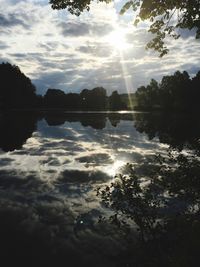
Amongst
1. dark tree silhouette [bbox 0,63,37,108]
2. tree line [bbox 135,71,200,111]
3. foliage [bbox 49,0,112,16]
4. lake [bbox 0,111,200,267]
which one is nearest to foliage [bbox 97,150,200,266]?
lake [bbox 0,111,200,267]

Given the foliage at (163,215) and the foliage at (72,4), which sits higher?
the foliage at (72,4)

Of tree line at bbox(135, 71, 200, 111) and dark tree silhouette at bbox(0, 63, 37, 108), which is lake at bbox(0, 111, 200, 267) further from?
dark tree silhouette at bbox(0, 63, 37, 108)

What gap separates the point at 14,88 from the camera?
145 metres

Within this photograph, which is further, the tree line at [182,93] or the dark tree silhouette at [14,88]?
the dark tree silhouette at [14,88]

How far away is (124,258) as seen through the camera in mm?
11633

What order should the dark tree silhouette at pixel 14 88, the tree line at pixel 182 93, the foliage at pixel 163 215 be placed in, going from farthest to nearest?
the dark tree silhouette at pixel 14 88
the tree line at pixel 182 93
the foliage at pixel 163 215

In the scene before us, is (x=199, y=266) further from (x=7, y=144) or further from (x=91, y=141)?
(x=91, y=141)

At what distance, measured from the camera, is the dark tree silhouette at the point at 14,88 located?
14288 cm

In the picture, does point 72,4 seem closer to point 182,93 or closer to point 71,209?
point 71,209

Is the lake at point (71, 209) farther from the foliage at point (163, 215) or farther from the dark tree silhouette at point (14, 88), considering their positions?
the dark tree silhouette at point (14, 88)

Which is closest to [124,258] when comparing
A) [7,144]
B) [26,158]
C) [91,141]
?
[26,158]

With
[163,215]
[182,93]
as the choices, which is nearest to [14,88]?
[182,93]

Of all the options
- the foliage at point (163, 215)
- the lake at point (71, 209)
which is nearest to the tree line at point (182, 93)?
the lake at point (71, 209)

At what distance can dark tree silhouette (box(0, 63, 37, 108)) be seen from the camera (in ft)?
469
